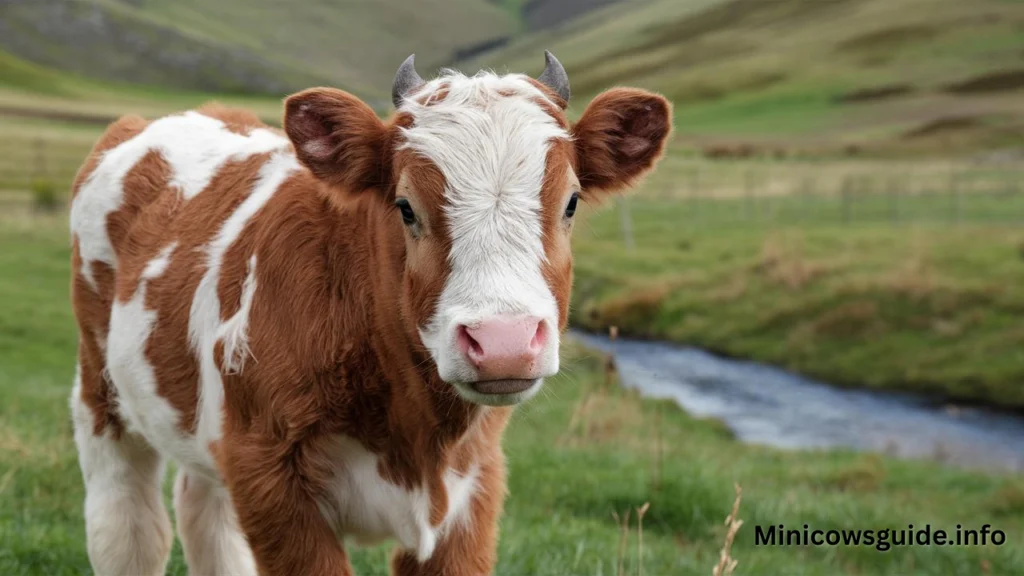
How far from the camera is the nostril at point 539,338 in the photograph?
329 centimetres

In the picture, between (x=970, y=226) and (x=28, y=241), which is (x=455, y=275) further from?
(x=970, y=226)

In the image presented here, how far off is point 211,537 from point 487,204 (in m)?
3.10

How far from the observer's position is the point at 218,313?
4516 mm

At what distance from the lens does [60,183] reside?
44.2m

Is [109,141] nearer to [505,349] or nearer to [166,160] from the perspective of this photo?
[166,160]

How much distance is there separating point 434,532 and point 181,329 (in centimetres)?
156

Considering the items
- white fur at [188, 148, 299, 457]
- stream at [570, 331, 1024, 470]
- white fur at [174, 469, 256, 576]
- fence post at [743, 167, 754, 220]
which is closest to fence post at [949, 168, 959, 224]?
fence post at [743, 167, 754, 220]

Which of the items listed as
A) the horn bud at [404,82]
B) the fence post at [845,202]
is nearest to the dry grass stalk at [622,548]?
the horn bud at [404,82]

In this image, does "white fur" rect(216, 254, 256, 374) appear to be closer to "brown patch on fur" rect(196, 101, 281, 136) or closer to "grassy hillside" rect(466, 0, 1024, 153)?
"brown patch on fur" rect(196, 101, 281, 136)

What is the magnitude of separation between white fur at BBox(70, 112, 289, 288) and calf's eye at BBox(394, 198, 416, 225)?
164cm

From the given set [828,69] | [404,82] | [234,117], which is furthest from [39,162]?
[828,69]

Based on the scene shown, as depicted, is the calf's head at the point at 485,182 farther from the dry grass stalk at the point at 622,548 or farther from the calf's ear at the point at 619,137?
the dry grass stalk at the point at 622,548

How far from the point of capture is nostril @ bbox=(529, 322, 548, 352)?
329 centimetres

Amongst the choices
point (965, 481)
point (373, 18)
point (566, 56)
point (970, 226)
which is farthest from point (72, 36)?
point (965, 481)
